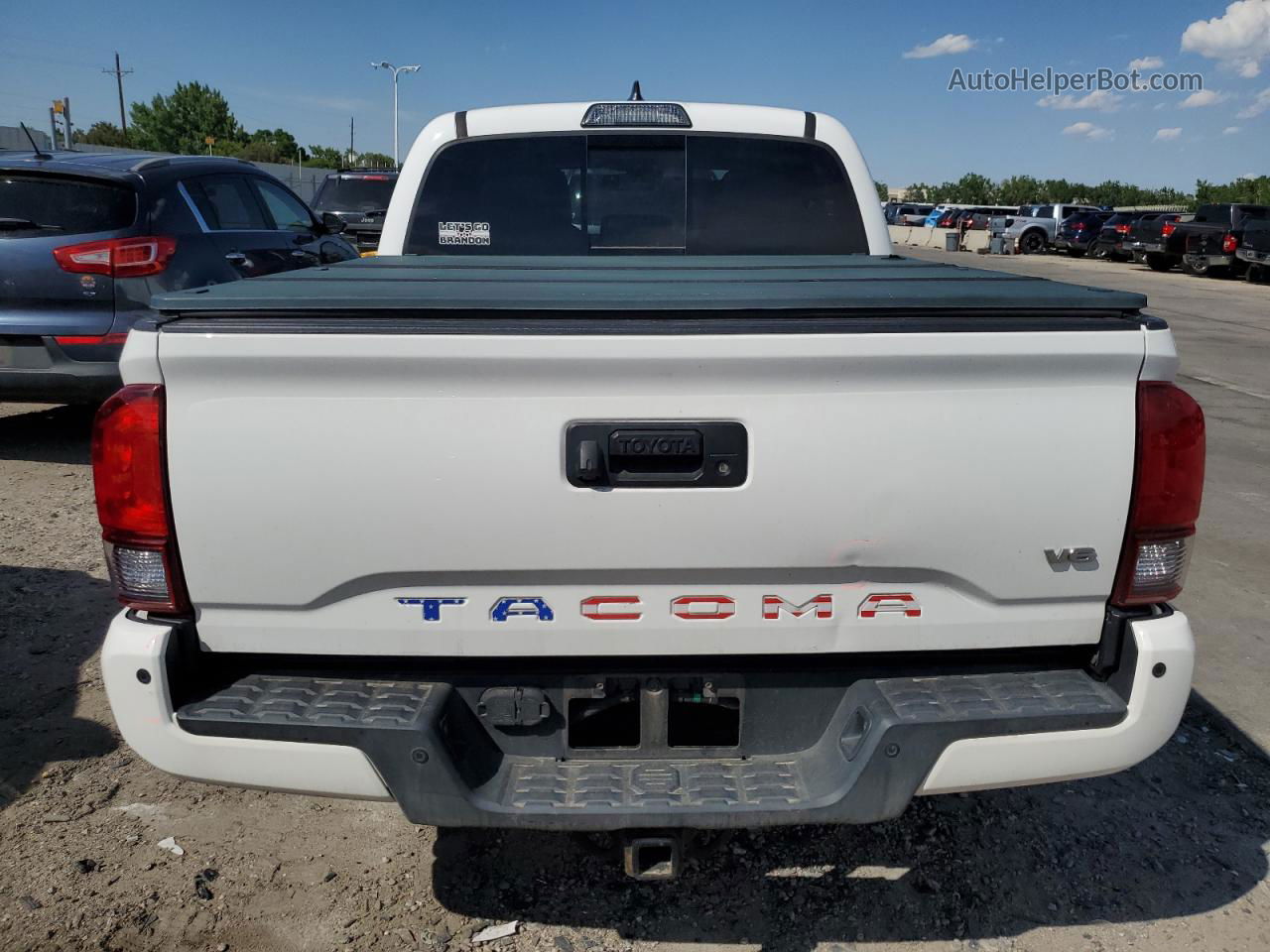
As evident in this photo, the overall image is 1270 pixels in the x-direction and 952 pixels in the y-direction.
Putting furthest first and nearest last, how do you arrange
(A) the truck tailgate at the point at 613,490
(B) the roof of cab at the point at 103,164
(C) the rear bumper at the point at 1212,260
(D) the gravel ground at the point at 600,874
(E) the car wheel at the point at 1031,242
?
(E) the car wheel at the point at 1031,242 < (C) the rear bumper at the point at 1212,260 < (B) the roof of cab at the point at 103,164 < (D) the gravel ground at the point at 600,874 < (A) the truck tailgate at the point at 613,490

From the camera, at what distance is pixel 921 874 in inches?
116

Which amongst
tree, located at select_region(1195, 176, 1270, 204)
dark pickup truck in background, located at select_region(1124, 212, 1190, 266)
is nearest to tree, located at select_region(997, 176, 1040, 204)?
tree, located at select_region(1195, 176, 1270, 204)

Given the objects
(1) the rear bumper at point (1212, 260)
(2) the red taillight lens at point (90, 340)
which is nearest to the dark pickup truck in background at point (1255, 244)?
(1) the rear bumper at point (1212, 260)

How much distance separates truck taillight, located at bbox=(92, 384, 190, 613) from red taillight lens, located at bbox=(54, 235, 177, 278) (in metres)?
4.76

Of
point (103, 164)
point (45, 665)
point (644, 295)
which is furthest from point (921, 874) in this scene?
point (103, 164)

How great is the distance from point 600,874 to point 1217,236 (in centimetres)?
2853

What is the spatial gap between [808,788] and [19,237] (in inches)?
242

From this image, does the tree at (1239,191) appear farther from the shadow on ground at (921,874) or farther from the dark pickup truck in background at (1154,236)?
the shadow on ground at (921,874)

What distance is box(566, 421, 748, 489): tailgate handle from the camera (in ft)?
6.72

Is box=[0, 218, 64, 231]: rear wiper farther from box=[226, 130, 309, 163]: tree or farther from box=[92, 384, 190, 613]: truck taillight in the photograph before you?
box=[226, 130, 309, 163]: tree

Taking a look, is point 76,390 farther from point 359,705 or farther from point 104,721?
point 359,705

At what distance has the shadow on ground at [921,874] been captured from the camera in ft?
9.01

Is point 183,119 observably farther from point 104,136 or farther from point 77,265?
point 77,265

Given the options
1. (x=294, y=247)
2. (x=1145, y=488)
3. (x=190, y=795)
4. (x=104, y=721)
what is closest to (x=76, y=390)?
(x=294, y=247)
